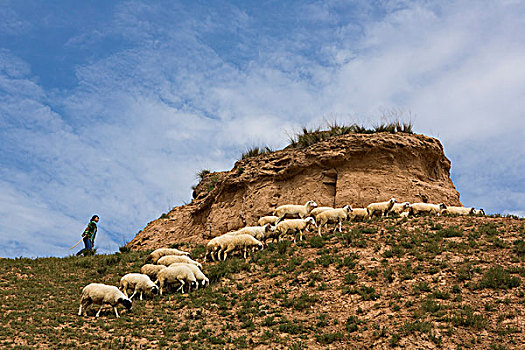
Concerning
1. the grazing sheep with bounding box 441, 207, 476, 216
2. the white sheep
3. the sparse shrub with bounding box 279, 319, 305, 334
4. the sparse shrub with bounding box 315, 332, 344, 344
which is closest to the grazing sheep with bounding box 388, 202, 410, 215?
the grazing sheep with bounding box 441, 207, 476, 216

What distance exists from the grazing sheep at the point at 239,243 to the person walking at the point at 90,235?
10.2 m

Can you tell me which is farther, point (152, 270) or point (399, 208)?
point (399, 208)

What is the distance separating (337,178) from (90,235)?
14941 mm

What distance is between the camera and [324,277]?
18.0 m

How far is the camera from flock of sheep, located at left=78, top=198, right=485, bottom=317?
16.5 metres

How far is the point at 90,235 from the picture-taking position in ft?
92.4

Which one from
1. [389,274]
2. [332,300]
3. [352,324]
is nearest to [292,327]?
[352,324]

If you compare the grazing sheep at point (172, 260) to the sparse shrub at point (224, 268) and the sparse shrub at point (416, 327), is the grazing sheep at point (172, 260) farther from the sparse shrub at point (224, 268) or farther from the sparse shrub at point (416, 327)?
the sparse shrub at point (416, 327)

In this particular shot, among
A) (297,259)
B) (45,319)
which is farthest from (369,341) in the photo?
(45,319)

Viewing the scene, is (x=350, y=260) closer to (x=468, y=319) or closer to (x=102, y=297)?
(x=468, y=319)

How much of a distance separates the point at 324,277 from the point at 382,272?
2.15m

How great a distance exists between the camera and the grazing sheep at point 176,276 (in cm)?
1830

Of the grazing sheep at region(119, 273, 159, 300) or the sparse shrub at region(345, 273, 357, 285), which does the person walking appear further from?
the sparse shrub at region(345, 273, 357, 285)

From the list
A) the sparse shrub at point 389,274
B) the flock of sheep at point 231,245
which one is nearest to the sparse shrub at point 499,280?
the sparse shrub at point 389,274
